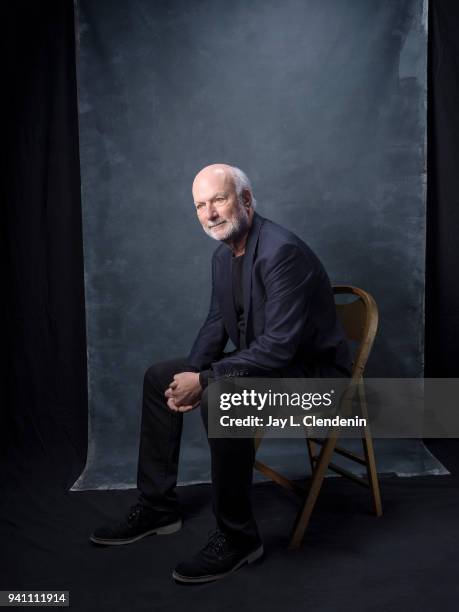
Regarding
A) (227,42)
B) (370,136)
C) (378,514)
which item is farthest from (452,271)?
(227,42)

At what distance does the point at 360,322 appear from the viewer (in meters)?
2.38

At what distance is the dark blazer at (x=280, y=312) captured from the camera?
2051mm

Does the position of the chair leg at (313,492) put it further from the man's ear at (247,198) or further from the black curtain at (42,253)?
the black curtain at (42,253)

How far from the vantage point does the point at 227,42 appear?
9.52ft

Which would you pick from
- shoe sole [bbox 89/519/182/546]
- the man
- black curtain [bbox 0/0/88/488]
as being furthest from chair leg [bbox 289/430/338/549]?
black curtain [bbox 0/0/88/488]

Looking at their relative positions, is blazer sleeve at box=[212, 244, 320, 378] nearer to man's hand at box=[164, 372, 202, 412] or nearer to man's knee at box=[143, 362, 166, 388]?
man's hand at box=[164, 372, 202, 412]

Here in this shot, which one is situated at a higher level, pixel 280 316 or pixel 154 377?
pixel 280 316

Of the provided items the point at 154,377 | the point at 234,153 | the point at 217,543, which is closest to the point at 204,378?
the point at 154,377

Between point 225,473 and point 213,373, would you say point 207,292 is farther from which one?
point 225,473

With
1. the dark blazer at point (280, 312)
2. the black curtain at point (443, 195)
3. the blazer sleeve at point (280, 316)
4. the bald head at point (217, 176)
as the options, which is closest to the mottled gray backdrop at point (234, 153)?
the black curtain at point (443, 195)

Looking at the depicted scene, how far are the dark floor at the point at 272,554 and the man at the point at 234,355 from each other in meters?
0.10

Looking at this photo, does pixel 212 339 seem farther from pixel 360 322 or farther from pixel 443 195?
pixel 443 195

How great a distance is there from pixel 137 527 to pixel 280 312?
3.21ft

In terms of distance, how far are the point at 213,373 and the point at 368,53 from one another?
1.82 m
